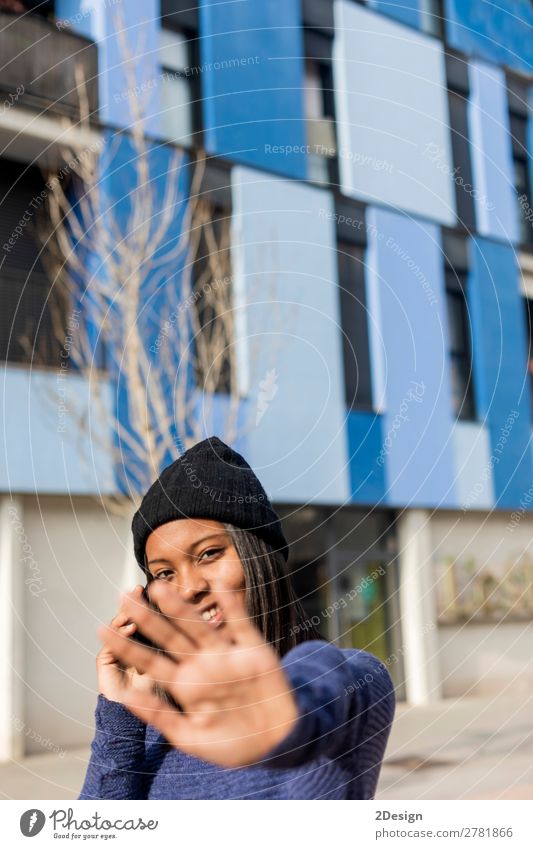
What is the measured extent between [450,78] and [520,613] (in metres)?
2.51

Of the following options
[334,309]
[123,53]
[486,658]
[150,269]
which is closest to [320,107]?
[334,309]

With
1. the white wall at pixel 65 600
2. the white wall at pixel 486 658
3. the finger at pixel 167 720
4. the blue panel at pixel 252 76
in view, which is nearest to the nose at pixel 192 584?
the finger at pixel 167 720

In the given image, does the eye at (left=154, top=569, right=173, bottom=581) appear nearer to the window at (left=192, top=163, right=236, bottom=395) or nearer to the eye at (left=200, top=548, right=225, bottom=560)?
the eye at (left=200, top=548, right=225, bottom=560)

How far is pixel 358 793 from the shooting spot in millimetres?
949

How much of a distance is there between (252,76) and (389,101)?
0.52m

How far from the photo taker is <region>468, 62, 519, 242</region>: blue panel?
4.02m

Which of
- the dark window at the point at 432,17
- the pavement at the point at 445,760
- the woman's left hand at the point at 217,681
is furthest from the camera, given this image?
the dark window at the point at 432,17

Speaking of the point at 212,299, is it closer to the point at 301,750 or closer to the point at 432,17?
the point at 432,17

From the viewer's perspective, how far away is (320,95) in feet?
13.2

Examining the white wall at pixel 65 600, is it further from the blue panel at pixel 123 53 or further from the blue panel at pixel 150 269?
the blue panel at pixel 123 53

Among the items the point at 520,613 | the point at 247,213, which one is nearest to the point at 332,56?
the point at 247,213

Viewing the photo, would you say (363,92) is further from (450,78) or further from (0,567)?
(0,567)

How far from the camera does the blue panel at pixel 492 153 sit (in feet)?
13.2

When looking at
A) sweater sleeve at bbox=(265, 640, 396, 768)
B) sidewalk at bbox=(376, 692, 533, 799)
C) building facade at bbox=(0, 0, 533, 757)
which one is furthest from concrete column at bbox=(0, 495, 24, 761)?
sweater sleeve at bbox=(265, 640, 396, 768)
